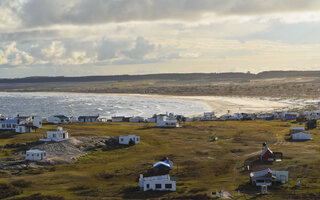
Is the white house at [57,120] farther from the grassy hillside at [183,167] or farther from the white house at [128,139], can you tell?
the white house at [128,139]

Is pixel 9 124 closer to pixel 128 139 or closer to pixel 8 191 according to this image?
pixel 128 139

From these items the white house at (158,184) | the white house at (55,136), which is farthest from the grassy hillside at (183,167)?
the white house at (55,136)

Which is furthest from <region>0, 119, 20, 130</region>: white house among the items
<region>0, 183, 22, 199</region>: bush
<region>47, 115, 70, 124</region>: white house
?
<region>0, 183, 22, 199</region>: bush

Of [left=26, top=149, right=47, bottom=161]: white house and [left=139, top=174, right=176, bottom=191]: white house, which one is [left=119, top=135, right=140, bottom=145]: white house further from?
[left=139, top=174, right=176, bottom=191]: white house

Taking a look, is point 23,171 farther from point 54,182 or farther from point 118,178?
point 118,178

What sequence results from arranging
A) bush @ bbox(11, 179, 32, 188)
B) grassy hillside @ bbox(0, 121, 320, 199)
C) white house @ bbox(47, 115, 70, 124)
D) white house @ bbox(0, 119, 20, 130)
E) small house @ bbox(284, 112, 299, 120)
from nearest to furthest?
grassy hillside @ bbox(0, 121, 320, 199)
bush @ bbox(11, 179, 32, 188)
white house @ bbox(0, 119, 20, 130)
white house @ bbox(47, 115, 70, 124)
small house @ bbox(284, 112, 299, 120)

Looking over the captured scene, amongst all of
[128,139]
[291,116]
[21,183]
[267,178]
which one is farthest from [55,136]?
[291,116]

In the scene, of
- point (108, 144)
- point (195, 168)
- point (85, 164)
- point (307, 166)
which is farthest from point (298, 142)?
point (85, 164)
